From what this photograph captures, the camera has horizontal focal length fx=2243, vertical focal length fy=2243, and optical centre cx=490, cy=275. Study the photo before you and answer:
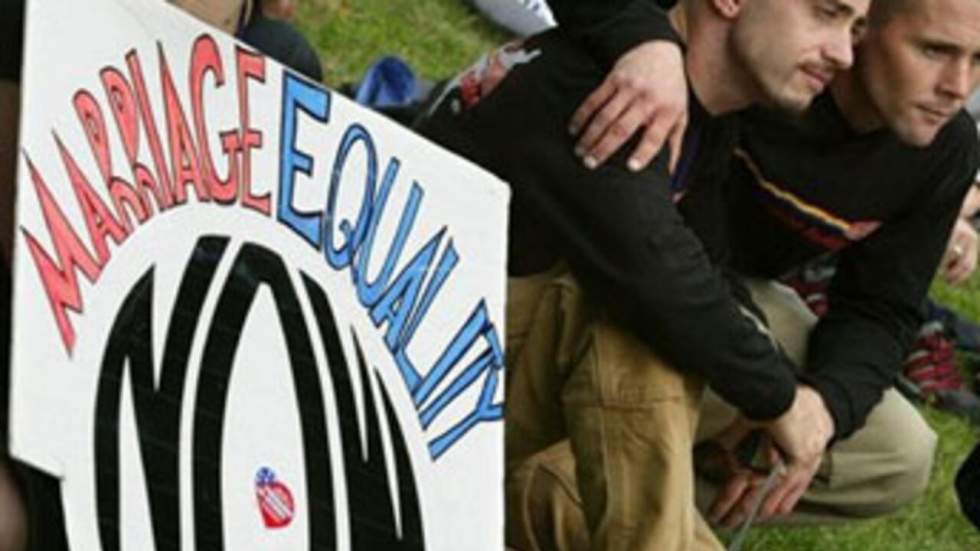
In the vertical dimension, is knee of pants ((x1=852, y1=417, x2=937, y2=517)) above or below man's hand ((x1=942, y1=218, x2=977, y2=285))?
below

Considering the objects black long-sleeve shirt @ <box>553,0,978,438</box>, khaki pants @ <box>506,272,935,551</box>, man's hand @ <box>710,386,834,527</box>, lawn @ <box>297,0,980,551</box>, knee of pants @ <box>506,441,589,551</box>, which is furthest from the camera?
lawn @ <box>297,0,980,551</box>

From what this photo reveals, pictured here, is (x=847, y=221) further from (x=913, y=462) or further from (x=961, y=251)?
(x=961, y=251)

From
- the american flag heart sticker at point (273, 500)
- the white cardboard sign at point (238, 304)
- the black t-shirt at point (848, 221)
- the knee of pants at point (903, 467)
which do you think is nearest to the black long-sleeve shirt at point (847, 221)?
the black t-shirt at point (848, 221)

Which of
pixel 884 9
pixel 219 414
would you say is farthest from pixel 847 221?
pixel 219 414

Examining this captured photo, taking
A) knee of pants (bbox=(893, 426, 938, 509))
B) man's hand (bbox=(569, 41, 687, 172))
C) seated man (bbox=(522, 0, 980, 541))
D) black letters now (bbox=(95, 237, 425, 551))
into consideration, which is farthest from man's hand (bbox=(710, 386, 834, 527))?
black letters now (bbox=(95, 237, 425, 551))

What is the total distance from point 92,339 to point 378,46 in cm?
368

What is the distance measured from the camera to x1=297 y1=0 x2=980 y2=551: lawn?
4.49 meters

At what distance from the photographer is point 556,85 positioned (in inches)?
122

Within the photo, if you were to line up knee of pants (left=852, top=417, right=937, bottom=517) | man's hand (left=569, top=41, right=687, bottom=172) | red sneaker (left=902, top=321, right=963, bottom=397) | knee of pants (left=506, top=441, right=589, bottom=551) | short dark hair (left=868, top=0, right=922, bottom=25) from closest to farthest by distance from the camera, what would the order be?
man's hand (left=569, top=41, right=687, bottom=172), knee of pants (left=506, top=441, right=589, bottom=551), short dark hair (left=868, top=0, right=922, bottom=25), knee of pants (left=852, top=417, right=937, bottom=517), red sneaker (left=902, top=321, right=963, bottom=397)

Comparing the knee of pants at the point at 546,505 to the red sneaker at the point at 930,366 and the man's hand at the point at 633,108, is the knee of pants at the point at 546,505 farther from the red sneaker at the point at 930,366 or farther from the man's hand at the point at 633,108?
the red sneaker at the point at 930,366

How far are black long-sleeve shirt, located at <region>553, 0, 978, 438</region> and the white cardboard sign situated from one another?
100 centimetres

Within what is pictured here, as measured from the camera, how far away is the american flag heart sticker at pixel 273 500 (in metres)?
2.27

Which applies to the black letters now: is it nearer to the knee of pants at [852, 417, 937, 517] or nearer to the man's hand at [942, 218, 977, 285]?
the knee of pants at [852, 417, 937, 517]

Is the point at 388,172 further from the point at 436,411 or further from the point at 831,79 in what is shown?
the point at 831,79
